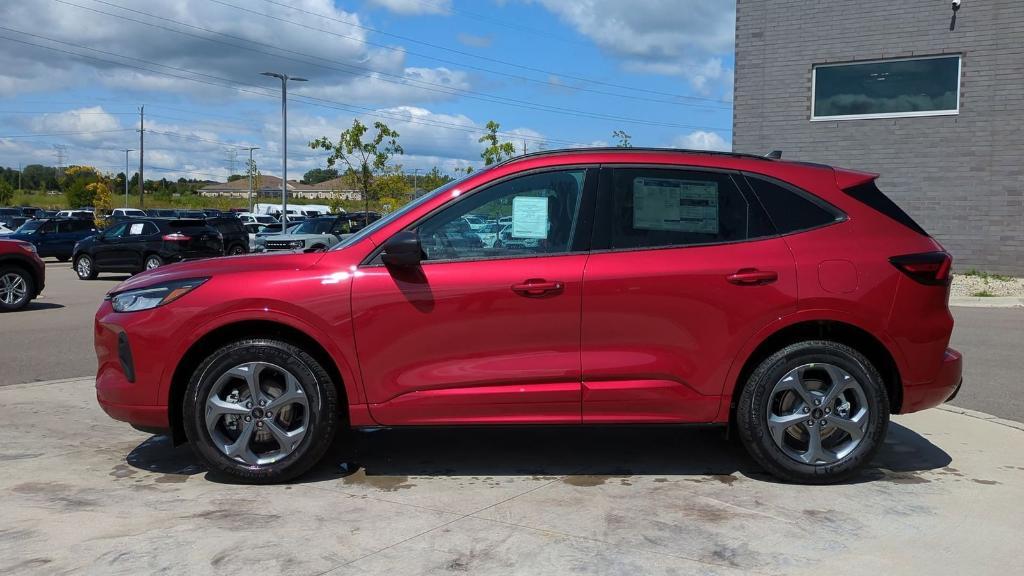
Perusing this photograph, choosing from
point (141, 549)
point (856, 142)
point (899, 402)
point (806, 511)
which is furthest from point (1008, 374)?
point (856, 142)

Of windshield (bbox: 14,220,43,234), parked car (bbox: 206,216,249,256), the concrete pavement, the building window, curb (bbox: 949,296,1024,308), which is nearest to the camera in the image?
the concrete pavement

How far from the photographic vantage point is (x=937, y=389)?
4.96 metres

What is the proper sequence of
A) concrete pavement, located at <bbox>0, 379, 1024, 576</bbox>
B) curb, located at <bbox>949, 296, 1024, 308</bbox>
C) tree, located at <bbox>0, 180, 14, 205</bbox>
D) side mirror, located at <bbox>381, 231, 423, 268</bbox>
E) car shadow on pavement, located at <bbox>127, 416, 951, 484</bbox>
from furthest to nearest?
tree, located at <bbox>0, 180, 14, 205</bbox> → curb, located at <bbox>949, 296, 1024, 308</bbox> → car shadow on pavement, located at <bbox>127, 416, 951, 484</bbox> → side mirror, located at <bbox>381, 231, 423, 268</bbox> → concrete pavement, located at <bbox>0, 379, 1024, 576</bbox>

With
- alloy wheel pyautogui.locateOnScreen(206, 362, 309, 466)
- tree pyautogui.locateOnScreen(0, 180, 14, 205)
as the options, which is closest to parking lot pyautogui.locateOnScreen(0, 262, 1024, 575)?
alloy wheel pyautogui.locateOnScreen(206, 362, 309, 466)

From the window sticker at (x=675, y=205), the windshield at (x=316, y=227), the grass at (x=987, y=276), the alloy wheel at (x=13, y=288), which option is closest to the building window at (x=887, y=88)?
the grass at (x=987, y=276)

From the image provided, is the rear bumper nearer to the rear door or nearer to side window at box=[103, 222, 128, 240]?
the rear door

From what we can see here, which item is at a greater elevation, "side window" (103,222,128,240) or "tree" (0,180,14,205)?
"tree" (0,180,14,205)

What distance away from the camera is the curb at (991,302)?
15016 mm

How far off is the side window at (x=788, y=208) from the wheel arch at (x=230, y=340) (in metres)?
2.56

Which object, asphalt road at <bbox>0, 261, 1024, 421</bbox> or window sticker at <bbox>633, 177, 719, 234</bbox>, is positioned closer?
window sticker at <bbox>633, 177, 719, 234</bbox>

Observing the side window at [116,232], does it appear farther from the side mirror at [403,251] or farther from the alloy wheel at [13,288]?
the side mirror at [403,251]

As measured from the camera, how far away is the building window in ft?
60.1

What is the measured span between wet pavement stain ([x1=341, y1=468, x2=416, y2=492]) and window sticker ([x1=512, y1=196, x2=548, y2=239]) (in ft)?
4.92

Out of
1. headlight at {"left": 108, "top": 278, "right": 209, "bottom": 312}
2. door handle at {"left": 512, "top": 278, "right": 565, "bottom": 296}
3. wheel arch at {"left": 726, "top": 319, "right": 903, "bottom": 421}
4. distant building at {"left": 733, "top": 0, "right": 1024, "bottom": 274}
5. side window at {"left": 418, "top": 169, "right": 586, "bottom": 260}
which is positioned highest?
distant building at {"left": 733, "top": 0, "right": 1024, "bottom": 274}
